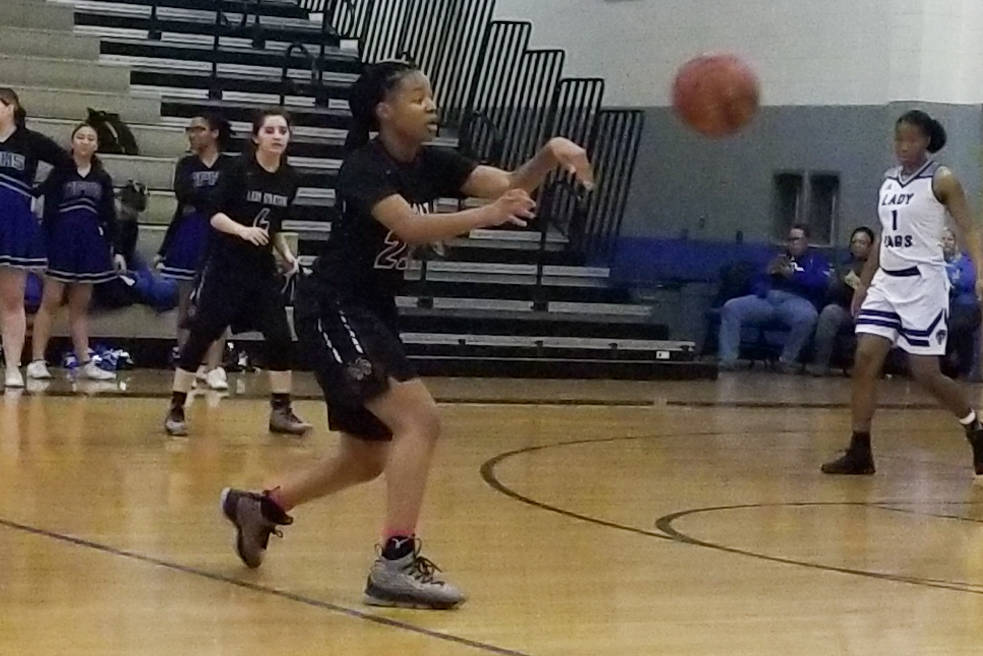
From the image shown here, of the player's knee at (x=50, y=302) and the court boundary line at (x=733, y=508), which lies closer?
the court boundary line at (x=733, y=508)

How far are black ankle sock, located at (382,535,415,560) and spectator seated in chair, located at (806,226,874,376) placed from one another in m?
12.0

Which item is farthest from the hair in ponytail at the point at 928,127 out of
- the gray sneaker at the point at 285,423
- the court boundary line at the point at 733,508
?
the gray sneaker at the point at 285,423

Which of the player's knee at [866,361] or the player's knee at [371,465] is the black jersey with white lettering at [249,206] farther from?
the player's knee at [371,465]

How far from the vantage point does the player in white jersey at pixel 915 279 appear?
32.2 ft

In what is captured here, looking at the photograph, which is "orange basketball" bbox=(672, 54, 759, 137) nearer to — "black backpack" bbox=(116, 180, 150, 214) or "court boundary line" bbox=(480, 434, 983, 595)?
"court boundary line" bbox=(480, 434, 983, 595)

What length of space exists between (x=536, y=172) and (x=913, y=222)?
Answer: 4.38m

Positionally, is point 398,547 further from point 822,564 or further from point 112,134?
point 112,134

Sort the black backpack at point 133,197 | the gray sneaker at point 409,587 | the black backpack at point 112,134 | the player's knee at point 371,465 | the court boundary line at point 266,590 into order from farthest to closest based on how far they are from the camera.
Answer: the black backpack at point 112,134, the black backpack at point 133,197, the player's knee at point 371,465, the gray sneaker at point 409,587, the court boundary line at point 266,590

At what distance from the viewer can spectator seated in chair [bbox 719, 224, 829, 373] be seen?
17719mm

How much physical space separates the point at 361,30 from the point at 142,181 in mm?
5053

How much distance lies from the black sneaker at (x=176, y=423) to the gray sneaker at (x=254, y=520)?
417 cm

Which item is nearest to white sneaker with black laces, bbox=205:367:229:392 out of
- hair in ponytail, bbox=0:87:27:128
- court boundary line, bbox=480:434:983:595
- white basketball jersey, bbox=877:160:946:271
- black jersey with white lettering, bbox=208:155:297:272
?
hair in ponytail, bbox=0:87:27:128

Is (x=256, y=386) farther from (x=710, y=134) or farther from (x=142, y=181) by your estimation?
(x=710, y=134)

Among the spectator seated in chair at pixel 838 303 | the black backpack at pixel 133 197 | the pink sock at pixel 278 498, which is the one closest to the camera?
the pink sock at pixel 278 498
